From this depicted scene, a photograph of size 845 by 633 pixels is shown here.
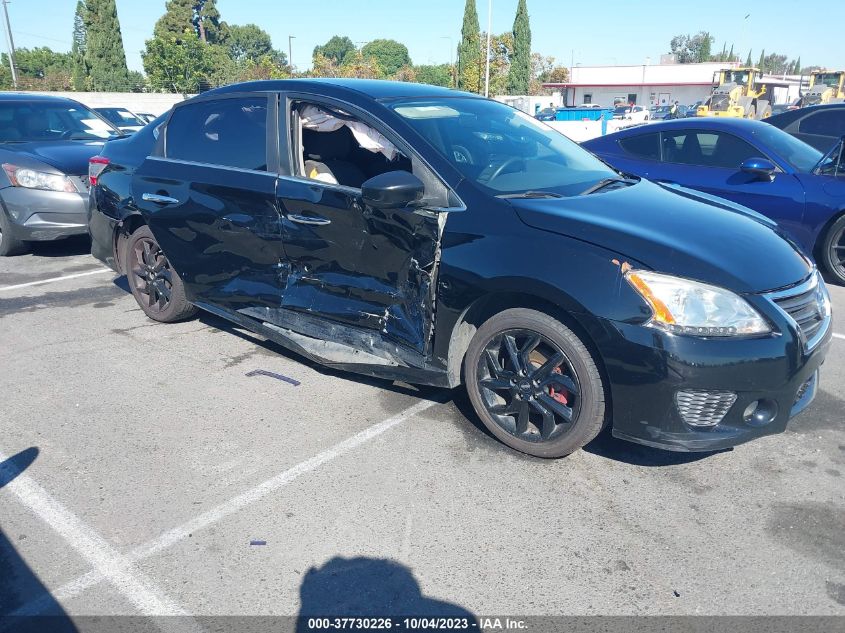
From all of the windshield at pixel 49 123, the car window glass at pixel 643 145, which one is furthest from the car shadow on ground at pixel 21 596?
the windshield at pixel 49 123

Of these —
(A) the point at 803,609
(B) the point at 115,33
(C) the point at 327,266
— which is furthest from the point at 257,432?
(B) the point at 115,33

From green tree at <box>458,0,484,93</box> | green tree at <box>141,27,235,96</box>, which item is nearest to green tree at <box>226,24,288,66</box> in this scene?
green tree at <box>458,0,484,93</box>

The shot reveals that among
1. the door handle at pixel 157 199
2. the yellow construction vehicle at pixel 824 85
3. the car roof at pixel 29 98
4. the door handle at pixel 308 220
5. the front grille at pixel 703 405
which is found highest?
the yellow construction vehicle at pixel 824 85

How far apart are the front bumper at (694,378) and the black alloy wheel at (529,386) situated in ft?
0.84

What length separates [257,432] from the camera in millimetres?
3775

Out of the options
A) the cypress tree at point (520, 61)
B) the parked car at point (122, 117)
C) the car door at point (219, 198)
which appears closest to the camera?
the car door at point (219, 198)

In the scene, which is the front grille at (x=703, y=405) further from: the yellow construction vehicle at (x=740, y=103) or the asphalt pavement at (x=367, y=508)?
the yellow construction vehicle at (x=740, y=103)

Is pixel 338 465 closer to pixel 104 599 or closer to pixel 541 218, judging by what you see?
pixel 104 599

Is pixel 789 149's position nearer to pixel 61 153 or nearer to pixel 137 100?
Answer: pixel 61 153

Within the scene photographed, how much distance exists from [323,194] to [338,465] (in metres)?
1.52

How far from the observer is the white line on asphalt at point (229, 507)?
8.38 ft

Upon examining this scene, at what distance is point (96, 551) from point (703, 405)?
260 cm

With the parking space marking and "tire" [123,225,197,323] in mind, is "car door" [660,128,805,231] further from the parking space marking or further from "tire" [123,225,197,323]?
the parking space marking

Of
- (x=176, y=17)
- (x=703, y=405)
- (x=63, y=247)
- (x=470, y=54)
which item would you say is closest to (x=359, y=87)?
(x=703, y=405)
